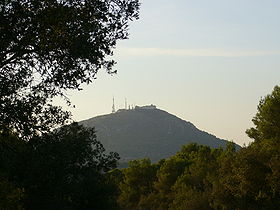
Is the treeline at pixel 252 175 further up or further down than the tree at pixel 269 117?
further down

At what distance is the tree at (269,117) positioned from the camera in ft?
155

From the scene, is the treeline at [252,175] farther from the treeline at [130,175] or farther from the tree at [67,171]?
the tree at [67,171]

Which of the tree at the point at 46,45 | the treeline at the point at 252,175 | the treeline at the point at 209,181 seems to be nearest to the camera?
the tree at the point at 46,45

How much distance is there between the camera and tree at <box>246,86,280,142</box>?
47188 millimetres

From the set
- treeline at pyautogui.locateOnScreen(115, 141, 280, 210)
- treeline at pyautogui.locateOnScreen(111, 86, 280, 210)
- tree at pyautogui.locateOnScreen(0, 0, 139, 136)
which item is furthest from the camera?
treeline at pyautogui.locateOnScreen(115, 141, 280, 210)

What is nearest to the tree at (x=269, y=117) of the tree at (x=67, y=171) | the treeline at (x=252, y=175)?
the treeline at (x=252, y=175)

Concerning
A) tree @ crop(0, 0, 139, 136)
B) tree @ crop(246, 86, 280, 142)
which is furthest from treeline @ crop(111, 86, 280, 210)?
tree @ crop(0, 0, 139, 136)

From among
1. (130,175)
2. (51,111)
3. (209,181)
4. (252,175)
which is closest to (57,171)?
(51,111)

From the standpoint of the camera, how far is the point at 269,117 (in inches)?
1874

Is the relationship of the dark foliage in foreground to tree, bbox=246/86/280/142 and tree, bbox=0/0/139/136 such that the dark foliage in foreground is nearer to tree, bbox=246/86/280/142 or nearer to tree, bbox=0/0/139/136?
tree, bbox=0/0/139/136

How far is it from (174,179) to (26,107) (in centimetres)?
7027

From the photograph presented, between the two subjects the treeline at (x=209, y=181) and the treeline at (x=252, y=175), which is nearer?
the treeline at (x=252, y=175)

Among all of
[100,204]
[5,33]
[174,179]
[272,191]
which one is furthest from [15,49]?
[174,179]

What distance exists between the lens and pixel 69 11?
12.0 meters
